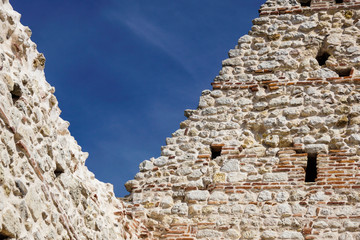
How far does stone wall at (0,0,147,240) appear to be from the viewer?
19.8 feet

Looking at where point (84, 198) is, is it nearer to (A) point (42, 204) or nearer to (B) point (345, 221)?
(A) point (42, 204)

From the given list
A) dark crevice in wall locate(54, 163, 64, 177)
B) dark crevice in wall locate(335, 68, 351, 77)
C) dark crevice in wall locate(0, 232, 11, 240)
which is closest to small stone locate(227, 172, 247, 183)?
dark crevice in wall locate(335, 68, 351, 77)

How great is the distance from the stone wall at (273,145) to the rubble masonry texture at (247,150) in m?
0.01

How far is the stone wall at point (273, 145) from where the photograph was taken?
8828mm

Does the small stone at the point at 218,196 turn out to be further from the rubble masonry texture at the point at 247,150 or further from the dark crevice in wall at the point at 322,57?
the dark crevice in wall at the point at 322,57

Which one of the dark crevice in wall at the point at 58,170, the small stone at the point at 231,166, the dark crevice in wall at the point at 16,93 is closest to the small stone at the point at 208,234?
the small stone at the point at 231,166

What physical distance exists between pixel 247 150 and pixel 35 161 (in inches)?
146

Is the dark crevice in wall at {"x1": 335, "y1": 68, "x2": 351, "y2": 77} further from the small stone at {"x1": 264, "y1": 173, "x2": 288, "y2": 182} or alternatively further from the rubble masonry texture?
the small stone at {"x1": 264, "y1": 173, "x2": 288, "y2": 182}

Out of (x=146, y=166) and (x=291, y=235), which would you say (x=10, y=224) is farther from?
(x=146, y=166)

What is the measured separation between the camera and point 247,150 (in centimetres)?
958

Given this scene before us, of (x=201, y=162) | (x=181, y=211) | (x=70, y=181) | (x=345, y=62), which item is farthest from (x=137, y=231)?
(x=345, y=62)

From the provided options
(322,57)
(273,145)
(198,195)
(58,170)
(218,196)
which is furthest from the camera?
(322,57)

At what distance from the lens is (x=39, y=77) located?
719 centimetres

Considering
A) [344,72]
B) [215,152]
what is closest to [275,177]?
[215,152]
